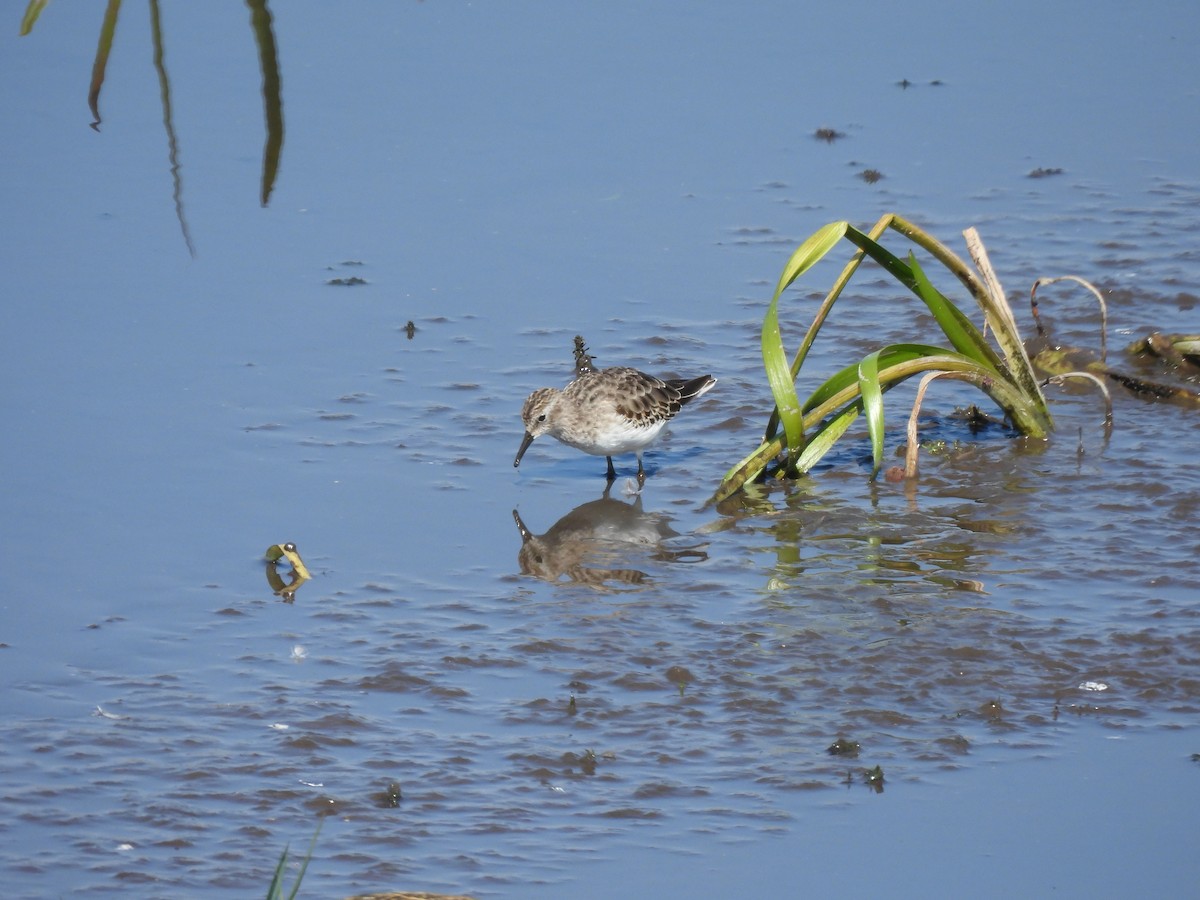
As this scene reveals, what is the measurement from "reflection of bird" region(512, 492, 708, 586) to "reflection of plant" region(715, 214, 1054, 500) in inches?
22.5

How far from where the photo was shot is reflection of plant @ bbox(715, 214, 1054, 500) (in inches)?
353

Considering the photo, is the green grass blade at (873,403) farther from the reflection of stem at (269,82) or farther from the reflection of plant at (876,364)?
the reflection of stem at (269,82)

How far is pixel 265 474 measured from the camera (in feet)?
32.9

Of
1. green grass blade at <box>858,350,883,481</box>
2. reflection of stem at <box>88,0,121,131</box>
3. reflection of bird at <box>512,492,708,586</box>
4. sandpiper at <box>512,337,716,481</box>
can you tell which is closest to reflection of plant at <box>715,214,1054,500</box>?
green grass blade at <box>858,350,883,481</box>

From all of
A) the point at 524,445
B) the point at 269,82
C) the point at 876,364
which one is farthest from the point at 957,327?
the point at 269,82

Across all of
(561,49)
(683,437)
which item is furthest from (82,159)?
(683,437)

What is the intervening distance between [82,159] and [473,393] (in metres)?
6.21

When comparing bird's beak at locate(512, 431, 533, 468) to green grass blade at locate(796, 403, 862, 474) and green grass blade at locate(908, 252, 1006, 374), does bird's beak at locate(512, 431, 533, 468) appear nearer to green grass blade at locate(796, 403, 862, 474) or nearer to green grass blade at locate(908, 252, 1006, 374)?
green grass blade at locate(796, 403, 862, 474)

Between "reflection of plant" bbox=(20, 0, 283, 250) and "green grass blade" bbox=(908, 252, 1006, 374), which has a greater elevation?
"reflection of plant" bbox=(20, 0, 283, 250)

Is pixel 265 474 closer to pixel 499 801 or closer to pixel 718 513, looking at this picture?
pixel 718 513

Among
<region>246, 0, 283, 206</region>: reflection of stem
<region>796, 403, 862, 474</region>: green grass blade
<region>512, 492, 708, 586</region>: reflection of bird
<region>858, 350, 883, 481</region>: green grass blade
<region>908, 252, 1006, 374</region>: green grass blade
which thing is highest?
<region>246, 0, 283, 206</region>: reflection of stem

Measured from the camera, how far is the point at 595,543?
30.9 feet

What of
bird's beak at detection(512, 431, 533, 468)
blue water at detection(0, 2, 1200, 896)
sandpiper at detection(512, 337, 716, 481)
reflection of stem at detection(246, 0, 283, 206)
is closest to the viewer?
reflection of stem at detection(246, 0, 283, 206)

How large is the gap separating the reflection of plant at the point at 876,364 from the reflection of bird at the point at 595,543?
0.57m
